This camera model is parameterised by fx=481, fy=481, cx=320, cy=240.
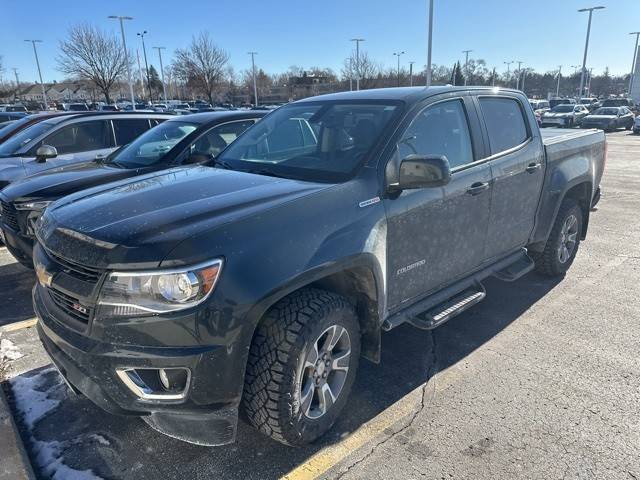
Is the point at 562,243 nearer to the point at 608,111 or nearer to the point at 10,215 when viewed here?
the point at 10,215

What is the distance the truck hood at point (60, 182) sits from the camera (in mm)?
4641

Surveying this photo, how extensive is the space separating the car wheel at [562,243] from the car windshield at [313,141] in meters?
2.64

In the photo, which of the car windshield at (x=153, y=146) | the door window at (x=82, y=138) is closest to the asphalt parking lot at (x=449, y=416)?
the car windshield at (x=153, y=146)

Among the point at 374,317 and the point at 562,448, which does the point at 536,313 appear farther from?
the point at 374,317

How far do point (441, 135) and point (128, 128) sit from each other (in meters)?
5.59

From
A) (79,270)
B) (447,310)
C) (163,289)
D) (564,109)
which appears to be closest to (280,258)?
(163,289)

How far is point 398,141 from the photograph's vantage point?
3027mm

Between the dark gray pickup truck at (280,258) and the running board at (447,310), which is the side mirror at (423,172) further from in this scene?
the running board at (447,310)

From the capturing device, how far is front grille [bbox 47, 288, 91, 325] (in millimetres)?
2256

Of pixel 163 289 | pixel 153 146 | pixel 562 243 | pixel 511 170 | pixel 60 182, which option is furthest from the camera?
pixel 153 146

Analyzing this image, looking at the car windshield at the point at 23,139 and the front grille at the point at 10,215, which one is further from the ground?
the car windshield at the point at 23,139

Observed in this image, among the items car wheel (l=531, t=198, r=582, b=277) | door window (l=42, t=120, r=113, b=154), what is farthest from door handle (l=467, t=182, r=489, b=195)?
door window (l=42, t=120, r=113, b=154)

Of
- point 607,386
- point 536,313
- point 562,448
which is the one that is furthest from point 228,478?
point 536,313

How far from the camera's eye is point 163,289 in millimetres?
2088
